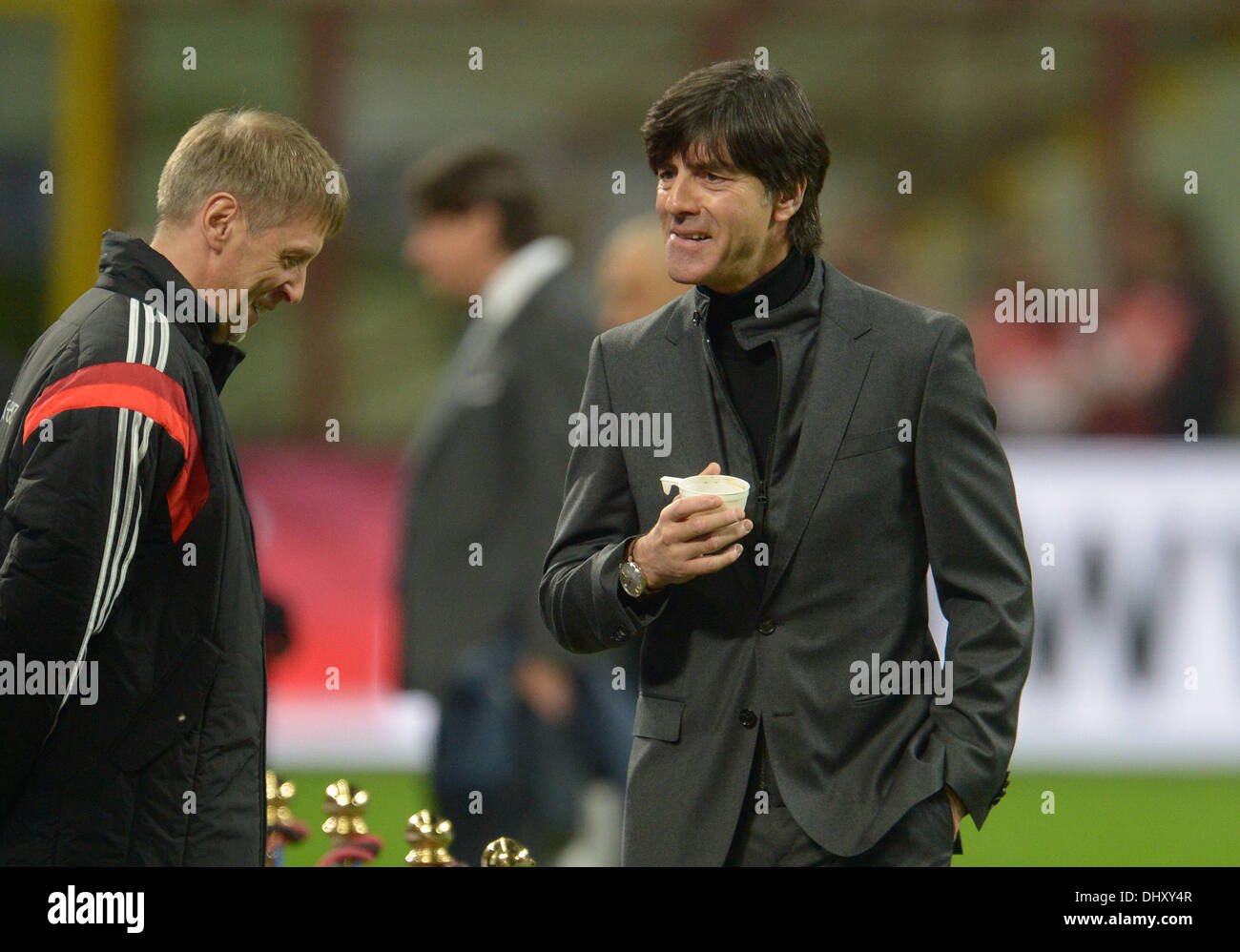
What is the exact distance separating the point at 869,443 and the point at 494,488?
12.2 feet

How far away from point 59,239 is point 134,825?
26.6ft

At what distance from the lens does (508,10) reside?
1019 cm

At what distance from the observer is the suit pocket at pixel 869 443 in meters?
2.90

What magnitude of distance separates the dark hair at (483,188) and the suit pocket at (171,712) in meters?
A: 4.04

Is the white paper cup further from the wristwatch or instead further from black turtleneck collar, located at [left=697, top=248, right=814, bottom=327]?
black turtleneck collar, located at [left=697, top=248, right=814, bottom=327]

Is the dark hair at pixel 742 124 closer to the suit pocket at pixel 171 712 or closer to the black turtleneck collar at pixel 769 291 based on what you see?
the black turtleneck collar at pixel 769 291

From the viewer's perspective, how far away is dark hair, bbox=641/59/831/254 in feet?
9.52

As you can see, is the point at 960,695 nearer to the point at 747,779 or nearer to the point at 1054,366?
the point at 747,779

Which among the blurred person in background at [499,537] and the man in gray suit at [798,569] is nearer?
the man in gray suit at [798,569]

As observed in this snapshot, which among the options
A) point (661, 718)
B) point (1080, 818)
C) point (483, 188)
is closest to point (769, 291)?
point (661, 718)

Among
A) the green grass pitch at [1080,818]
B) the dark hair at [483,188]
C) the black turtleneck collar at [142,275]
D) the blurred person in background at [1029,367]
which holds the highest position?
the dark hair at [483,188]

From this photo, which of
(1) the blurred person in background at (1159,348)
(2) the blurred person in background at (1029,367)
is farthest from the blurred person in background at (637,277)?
(1) the blurred person in background at (1159,348)

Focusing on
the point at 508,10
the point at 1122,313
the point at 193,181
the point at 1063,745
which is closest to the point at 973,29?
the point at 1122,313

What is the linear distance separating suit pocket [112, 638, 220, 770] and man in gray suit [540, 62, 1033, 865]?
585mm
